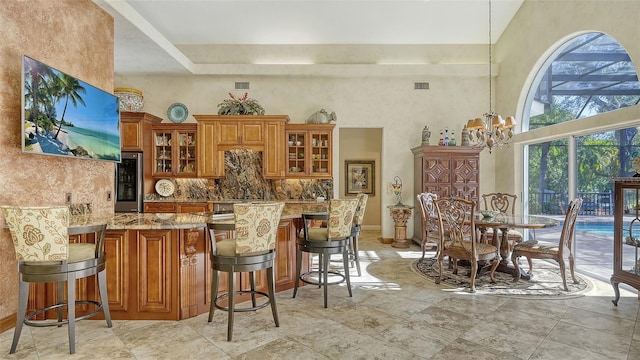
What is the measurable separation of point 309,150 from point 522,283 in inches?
160

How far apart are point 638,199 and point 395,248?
145 inches

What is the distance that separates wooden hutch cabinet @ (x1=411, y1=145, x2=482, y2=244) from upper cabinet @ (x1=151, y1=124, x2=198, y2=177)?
4.41m

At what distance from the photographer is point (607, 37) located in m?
4.40

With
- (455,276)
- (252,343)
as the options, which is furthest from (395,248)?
(252,343)

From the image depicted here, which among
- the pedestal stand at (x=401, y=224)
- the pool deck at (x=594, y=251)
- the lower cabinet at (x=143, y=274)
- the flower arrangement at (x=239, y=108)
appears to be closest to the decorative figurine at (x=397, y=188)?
the pedestal stand at (x=401, y=224)

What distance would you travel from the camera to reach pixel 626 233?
139 inches

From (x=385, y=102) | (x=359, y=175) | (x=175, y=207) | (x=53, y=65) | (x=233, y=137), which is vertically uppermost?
(x=385, y=102)

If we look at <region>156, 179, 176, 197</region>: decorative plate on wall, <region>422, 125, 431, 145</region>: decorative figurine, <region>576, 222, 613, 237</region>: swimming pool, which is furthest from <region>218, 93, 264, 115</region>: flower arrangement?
<region>576, 222, 613, 237</region>: swimming pool

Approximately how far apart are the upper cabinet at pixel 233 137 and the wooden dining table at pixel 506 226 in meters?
3.78

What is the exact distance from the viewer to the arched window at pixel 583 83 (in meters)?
4.20

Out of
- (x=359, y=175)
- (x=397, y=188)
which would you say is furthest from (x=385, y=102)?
(x=359, y=175)

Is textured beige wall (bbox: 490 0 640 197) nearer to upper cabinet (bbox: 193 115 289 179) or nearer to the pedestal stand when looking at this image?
the pedestal stand

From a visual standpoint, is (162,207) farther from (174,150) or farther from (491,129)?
(491,129)

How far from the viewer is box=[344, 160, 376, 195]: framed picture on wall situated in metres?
8.76
